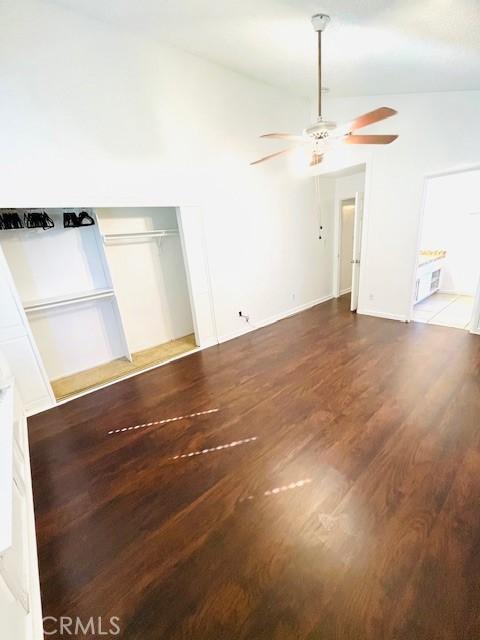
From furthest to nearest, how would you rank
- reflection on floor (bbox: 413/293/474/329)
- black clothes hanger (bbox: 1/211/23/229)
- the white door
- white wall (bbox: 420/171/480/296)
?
white wall (bbox: 420/171/480/296), the white door, reflection on floor (bbox: 413/293/474/329), black clothes hanger (bbox: 1/211/23/229)

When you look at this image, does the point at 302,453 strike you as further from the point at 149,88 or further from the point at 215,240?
the point at 149,88

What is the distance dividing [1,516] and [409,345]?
425 cm

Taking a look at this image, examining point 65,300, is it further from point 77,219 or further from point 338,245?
point 338,245

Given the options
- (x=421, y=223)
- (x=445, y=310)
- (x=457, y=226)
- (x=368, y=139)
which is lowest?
(x=445, y=310)

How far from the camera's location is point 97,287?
3627 millimetres

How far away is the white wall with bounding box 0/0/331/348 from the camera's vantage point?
8.02 feet

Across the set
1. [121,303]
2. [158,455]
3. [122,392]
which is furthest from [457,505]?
[121,303]

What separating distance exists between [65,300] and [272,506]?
309cm

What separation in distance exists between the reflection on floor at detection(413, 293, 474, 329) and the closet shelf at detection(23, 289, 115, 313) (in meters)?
4.97

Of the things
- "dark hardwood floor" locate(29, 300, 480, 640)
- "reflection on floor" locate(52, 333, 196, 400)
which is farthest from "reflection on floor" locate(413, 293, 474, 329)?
"reflection on floor" locate(52, 333, 196, 400)

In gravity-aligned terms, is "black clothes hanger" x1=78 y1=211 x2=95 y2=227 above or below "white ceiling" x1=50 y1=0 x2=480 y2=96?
below

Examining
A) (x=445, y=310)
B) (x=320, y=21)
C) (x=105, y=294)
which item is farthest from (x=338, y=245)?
(x=105, y=294)

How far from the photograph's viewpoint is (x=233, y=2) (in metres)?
2.22

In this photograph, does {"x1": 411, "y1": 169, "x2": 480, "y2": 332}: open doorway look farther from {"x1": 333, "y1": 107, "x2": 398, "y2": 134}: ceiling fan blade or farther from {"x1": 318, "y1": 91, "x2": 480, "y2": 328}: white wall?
{"x1": 333, "y1": 107, "x2": 398, "y2": 134}: ceiling fan blade
